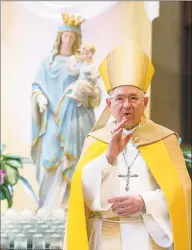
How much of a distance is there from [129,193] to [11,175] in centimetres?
201

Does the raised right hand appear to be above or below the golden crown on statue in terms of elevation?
below

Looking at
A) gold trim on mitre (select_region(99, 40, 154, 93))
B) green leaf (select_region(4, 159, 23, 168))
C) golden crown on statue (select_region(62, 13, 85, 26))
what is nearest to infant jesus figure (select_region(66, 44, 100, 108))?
golden crown on statue (select_region(62, 13, 85, 26))

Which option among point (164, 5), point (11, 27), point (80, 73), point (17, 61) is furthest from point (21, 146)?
point (164, 5)

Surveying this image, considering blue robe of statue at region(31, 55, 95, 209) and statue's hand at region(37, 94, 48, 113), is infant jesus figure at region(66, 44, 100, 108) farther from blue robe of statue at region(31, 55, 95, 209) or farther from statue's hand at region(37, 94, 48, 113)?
statue's hand at region(37, 94, 48, 113)

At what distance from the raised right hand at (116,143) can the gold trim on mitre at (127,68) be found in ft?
0.68

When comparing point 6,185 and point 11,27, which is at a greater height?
point 11,27

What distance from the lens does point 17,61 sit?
5445 mm

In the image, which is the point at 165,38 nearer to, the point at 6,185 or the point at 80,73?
the point at 80,73

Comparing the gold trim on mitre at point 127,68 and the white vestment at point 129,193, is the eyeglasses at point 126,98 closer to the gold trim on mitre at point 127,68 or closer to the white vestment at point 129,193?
the gold trim on mitre at point 127,68

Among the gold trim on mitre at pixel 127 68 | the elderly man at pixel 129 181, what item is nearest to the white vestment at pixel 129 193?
the elderly man at pixel 129 181

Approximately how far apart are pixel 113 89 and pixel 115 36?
2.89 m

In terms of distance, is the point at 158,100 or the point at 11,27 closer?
the point at 158,100

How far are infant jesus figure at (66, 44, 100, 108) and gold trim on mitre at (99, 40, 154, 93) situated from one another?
47.9 inches

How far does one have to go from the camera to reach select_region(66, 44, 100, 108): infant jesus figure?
3.87 metres
